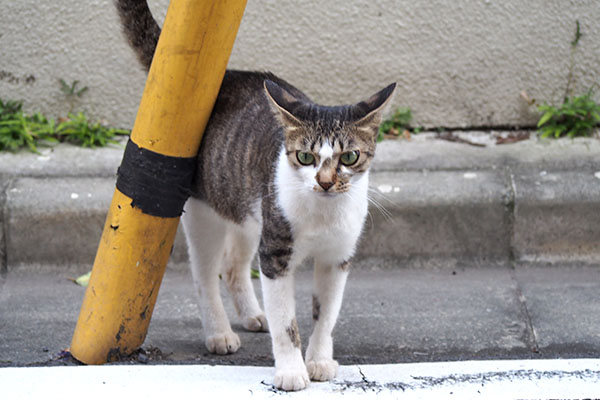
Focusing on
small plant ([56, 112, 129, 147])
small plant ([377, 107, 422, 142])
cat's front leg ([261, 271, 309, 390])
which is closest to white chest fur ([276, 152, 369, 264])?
cat's front leg ([261, 271, 309, 390])

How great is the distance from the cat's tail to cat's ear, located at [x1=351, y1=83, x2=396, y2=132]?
3.65 ft

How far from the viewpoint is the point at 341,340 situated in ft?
11.2

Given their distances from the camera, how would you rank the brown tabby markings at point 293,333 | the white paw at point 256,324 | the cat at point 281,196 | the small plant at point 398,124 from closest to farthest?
the cat at point 281,196, the brown tabby markings at point 293,333, the white paw at point 256,324, the small plant at point 398,124

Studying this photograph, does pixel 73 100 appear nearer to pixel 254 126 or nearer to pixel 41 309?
pixel 41 309

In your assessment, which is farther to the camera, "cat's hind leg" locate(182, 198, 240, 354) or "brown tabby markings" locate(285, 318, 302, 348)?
"cat's hind leg" locate(182, 198, 240, 354)

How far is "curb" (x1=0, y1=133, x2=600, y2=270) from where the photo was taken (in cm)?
416

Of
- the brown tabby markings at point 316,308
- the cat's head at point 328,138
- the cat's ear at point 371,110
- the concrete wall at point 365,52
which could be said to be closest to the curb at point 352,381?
the brown tabby markings at point 316,308

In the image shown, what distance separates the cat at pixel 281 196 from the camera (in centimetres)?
272

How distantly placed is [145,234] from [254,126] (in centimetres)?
67

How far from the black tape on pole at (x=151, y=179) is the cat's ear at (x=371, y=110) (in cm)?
79

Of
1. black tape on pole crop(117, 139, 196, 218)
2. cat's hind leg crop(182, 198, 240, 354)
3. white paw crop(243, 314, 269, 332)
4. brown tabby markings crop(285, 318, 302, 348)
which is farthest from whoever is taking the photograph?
white paw crop(243, 314, 269, 332)

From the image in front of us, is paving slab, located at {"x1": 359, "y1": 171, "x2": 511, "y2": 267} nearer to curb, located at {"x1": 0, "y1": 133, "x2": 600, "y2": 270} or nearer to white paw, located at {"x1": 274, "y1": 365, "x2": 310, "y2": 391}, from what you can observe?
curb, located at {"x1": 0, "y1": 133, "x2": 600, "y2": 270}

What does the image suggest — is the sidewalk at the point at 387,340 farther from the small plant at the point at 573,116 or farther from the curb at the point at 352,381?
the small plant at the point at 573,116

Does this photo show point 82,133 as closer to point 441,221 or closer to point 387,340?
point 441,221
